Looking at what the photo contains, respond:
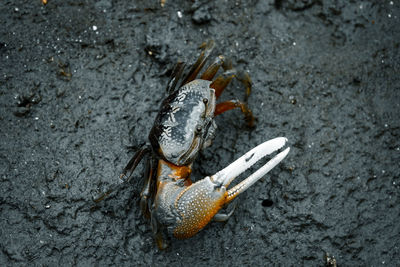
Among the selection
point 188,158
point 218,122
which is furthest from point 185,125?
point 218,122

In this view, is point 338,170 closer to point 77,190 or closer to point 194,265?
point 194,265

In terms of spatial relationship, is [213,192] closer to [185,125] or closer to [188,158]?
[188,158]

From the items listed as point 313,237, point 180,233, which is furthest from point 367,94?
point 180,233

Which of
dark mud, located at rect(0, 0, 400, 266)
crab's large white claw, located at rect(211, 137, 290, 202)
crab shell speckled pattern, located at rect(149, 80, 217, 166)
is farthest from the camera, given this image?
dark mud, located at rect(0, 0, 400, 266)

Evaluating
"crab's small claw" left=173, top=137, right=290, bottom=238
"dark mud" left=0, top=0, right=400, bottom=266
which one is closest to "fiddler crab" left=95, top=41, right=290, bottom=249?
"crab's small claw" left=173, top=137, right=290, bottom=238

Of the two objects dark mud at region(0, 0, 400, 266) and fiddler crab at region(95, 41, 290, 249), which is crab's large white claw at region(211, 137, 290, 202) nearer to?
fiddler crab at region(95, 41, 290, 249)

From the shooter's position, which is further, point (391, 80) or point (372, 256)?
point (391, 80)

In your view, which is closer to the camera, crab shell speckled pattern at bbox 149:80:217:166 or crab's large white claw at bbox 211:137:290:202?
crab's large white claw at bbox 211:137:290:202
